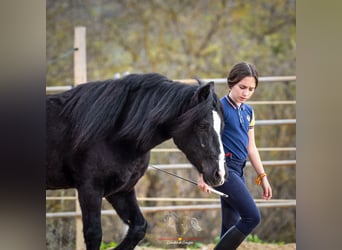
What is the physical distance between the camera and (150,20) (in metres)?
4.29

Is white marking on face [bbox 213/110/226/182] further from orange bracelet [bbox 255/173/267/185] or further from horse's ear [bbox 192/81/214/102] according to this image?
orange bracelet [bbox 255/173/267/185]

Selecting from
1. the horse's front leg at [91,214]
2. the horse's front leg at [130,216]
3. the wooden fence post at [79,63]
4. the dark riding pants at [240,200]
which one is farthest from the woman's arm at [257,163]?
the wooden fence post at [79,63]

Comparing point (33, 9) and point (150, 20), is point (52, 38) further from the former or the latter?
point (150, 20)

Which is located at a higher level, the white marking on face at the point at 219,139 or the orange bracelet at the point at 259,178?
the white marking on face at the point at 219,139

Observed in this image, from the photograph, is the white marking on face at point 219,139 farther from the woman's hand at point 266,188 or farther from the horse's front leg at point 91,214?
the horse's front leg at point 91,214

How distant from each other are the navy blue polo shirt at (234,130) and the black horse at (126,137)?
0.67 feet

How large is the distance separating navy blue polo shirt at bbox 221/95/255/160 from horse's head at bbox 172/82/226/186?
0.53ft

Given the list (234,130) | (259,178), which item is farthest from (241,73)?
(259,178)

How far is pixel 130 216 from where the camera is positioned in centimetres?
398

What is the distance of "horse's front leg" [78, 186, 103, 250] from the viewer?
3822mm

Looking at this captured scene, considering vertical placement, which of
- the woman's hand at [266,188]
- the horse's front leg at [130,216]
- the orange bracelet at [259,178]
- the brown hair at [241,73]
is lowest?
the horse's front leg at [130,216]

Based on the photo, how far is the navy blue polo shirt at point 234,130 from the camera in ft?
12.9

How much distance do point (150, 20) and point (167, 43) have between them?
0.21 meters

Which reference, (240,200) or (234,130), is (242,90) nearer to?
(234,130)
